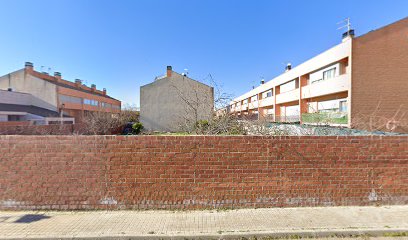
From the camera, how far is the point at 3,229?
3.57 meters

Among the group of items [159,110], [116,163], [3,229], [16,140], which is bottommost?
[3,229]

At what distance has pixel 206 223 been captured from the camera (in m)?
3.75

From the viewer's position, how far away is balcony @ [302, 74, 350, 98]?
52.9 feet

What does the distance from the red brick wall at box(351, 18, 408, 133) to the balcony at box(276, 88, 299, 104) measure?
9237mm

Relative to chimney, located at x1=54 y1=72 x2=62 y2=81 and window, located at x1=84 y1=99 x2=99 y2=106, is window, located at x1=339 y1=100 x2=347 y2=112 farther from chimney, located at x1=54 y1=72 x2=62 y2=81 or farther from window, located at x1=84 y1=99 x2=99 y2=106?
chimney, located at x1=54 y1=72 x2=62 y2=81

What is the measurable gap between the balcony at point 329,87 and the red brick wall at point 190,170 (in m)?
14.2

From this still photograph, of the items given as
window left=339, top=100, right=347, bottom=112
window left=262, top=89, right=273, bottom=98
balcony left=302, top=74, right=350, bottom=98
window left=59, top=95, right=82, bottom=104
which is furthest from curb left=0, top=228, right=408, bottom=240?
window left=59, top=95, right=82, bottom=104

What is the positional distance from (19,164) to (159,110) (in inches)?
700

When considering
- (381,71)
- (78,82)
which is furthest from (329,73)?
(78,82)

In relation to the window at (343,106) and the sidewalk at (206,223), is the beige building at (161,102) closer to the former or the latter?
the window at (343,106)

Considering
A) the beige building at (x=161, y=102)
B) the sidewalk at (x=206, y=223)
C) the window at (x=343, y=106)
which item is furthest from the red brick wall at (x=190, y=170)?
the beige building at (x=161, y=102)

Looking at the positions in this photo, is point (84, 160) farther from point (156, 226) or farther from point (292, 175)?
point (292, 175)

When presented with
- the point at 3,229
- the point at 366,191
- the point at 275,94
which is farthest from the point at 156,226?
the point at 275,94

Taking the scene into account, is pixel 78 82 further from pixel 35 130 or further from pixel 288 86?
pixel 288 86
